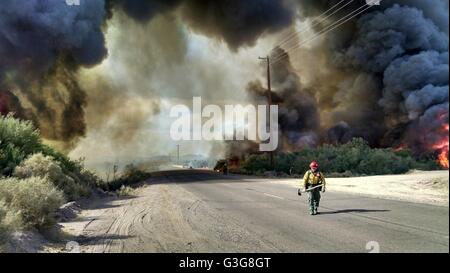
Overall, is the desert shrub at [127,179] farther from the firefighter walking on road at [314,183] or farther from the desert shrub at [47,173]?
the firefighter walking on road at [314,183]

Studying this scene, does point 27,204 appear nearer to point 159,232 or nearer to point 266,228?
point 159,232

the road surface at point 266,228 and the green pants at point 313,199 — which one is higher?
the green pants at point 313,199

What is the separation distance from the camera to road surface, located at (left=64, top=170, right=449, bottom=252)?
25.2 ft

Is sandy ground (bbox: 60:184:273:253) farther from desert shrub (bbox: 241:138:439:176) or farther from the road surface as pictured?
desert shrub (bbox: 241:138:439:176)

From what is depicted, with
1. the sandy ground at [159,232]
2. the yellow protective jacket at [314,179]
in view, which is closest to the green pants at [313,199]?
the yellow protective jacket at [314,179]

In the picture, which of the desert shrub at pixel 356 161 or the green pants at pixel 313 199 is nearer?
the green pants at pixel 313 199

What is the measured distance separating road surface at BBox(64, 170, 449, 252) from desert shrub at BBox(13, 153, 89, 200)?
7.38 ft

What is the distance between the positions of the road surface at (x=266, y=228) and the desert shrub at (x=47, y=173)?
225cm

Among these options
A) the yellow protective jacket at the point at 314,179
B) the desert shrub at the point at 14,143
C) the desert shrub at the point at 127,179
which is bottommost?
Result: the desert shrub at the point at 127,179

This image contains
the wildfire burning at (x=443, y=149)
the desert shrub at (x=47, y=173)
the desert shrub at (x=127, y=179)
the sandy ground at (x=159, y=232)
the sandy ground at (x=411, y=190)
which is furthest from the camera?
the wildfire burning at (x=443, y=149)

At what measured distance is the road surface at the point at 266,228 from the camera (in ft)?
25.2

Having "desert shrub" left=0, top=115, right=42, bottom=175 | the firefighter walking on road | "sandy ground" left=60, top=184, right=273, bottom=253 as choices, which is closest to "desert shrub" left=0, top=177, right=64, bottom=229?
"sandy ground" left=60, top=184, right=273, bottom=253
